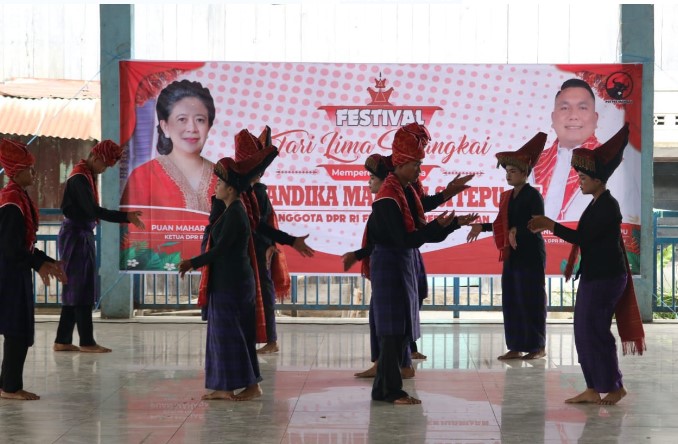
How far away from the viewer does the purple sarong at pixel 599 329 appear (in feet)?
22.4

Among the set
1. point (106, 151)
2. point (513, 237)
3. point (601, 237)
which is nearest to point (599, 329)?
point (601, 237)

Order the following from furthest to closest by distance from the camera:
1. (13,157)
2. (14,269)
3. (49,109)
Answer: (49,109) < (13,157) < (14,269)

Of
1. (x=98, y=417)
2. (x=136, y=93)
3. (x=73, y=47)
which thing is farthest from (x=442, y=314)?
(x=98, y=417)

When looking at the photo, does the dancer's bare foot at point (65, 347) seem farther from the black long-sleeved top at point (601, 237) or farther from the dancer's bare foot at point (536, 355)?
the black long-sleeved top at point (601, 237)

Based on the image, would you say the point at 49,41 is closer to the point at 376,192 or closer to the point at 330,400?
the point at 376,192

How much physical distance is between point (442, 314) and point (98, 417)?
7.29 metres

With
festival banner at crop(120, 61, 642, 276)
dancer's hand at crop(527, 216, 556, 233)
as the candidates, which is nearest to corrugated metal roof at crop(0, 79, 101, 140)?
festival banner at crop(120, 61, 642, 276)

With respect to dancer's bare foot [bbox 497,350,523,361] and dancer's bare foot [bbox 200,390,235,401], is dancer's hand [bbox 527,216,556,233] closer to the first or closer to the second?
dancer's bare foot [bbox 200,390,235,401]

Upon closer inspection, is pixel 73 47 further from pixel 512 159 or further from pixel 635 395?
pixel 635 395

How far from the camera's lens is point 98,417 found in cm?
655

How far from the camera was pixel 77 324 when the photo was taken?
30.2 feet

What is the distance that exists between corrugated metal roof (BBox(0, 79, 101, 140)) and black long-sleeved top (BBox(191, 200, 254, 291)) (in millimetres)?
7159

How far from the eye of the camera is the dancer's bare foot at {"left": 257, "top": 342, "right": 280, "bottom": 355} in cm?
925

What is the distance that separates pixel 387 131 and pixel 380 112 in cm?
20
